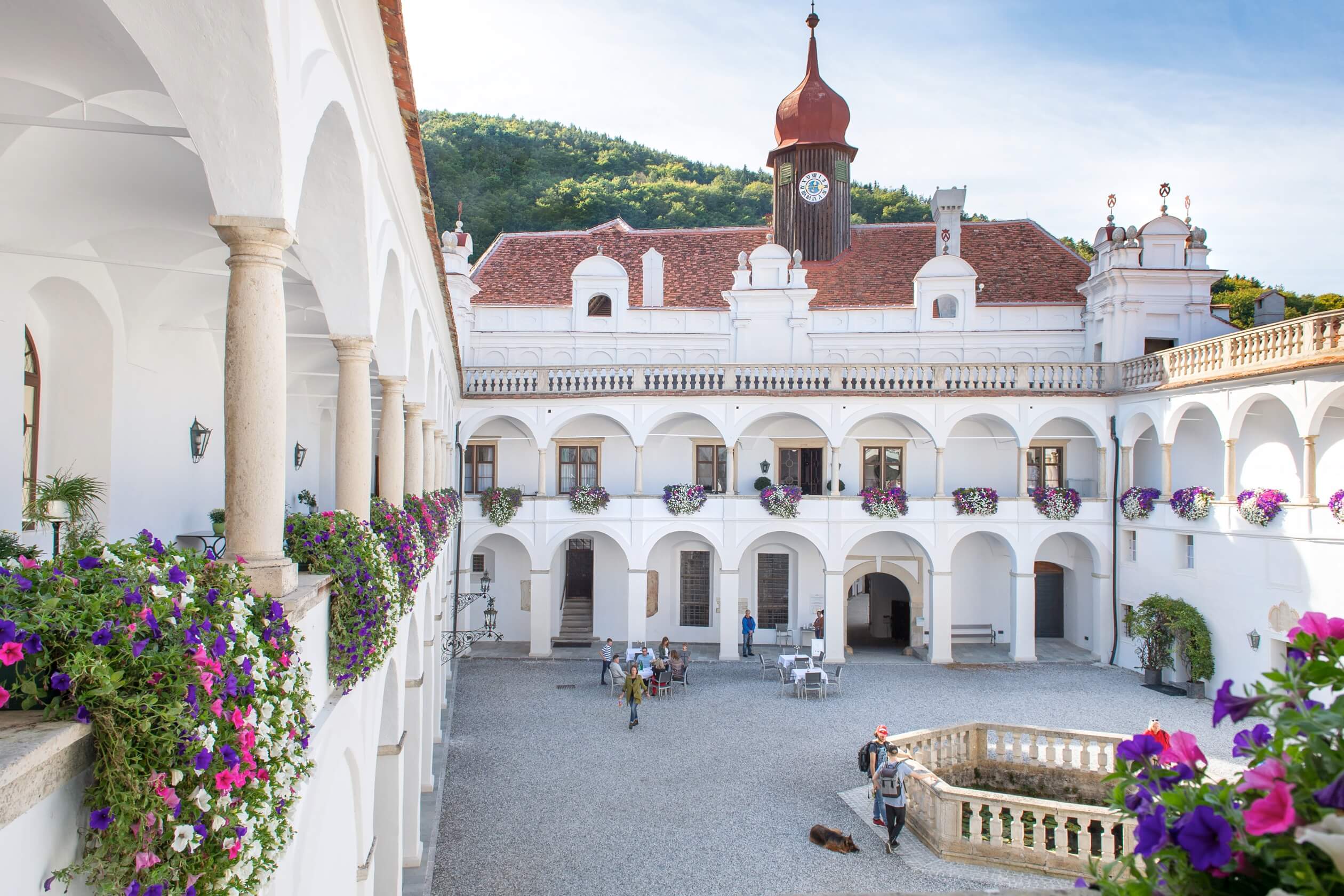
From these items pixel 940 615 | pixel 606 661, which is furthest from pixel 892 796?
pixel 940 615

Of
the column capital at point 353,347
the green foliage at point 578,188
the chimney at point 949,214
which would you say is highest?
the green foliage at point 578,188

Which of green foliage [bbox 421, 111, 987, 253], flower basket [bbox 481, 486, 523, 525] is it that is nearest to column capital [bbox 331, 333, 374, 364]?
flower basket [bbox 481, 486, 523, 525]

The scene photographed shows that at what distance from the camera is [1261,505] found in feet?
66.2

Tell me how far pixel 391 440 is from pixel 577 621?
823 inches

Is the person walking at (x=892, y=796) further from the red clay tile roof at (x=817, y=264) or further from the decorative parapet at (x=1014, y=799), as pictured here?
the red clay tile roof at (x=817, y=264)

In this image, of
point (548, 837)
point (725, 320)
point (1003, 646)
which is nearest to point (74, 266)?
point (548, 837)

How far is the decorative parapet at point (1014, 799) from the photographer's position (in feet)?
41.6

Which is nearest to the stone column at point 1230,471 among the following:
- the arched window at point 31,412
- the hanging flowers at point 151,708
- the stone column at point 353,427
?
the stone column at point 353,427

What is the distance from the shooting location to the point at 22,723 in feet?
7.25

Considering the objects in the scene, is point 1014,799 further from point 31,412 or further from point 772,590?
point 772,590

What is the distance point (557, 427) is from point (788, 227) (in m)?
11.9

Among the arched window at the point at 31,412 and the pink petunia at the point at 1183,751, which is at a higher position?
the arched window at the point at 31,412

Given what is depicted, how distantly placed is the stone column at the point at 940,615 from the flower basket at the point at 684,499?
23.6 ft

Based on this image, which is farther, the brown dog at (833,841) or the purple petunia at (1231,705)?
the brown dog at (833,841)
